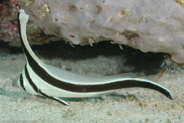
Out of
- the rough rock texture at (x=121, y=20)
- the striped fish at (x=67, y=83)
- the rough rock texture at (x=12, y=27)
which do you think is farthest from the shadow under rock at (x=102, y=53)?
the striped fish at (x=67, y=83)

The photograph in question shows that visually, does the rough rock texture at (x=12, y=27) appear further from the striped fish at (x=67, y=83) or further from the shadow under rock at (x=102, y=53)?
the striped fish at (x=67, y=83)

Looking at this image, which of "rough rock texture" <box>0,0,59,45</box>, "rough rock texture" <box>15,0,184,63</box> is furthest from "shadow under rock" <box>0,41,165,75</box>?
"rough rock texture" <box>15,0,184,63</box>

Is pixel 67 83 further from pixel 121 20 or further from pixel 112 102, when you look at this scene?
pixel 121 20

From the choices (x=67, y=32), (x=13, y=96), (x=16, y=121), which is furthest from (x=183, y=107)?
(x=13, y=96)

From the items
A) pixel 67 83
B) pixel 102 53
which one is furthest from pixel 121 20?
pixel 102 53

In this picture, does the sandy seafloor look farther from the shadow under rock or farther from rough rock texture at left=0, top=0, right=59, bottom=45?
rough rock texture at left=0, top=0, right=59, bottom=45

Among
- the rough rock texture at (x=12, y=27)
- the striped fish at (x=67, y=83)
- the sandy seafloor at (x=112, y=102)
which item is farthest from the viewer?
the rough rock texture at (x=12, y=27)

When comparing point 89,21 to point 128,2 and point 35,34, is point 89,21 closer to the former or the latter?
point 128,2
